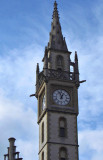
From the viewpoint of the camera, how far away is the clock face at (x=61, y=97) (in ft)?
201

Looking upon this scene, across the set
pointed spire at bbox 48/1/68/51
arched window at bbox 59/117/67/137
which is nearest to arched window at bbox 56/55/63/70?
pointed spire at bbox 48/1/68/51

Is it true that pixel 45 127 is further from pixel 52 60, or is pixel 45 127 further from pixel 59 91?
pixel 52 60

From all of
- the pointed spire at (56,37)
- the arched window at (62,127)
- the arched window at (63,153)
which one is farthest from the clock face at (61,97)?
the pointed spire at (56,37)

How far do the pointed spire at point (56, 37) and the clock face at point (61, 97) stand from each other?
6.71 meters

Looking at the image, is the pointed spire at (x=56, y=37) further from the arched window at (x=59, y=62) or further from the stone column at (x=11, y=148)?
the stone column at (x=11, y=148)

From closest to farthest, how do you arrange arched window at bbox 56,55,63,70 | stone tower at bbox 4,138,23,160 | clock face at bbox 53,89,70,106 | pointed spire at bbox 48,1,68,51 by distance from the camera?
stone tower at bbox 4,138,23,160 → clock face at bbox 53,89,70,106 → arched window at bbox 56,55,63,70 → pointed spire at bbox 48,1,68,51

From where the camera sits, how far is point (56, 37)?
67.2 meters

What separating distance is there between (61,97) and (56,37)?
9532mm

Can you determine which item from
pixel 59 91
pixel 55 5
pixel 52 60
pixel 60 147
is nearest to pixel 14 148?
pixel 60 147

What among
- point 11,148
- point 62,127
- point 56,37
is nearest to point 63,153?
point 62,127

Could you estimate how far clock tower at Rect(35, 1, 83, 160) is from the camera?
58.5m

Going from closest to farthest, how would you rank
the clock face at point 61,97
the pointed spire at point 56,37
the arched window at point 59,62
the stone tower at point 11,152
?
the stone tower at point 11,152 < the clock face at point 61,97 < the arched window at point 59,62 < the pointed spire at point 56,37

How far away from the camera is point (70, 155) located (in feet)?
191

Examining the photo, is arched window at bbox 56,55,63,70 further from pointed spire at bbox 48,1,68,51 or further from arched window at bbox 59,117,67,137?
arched window at bbox 59,117,67,137
